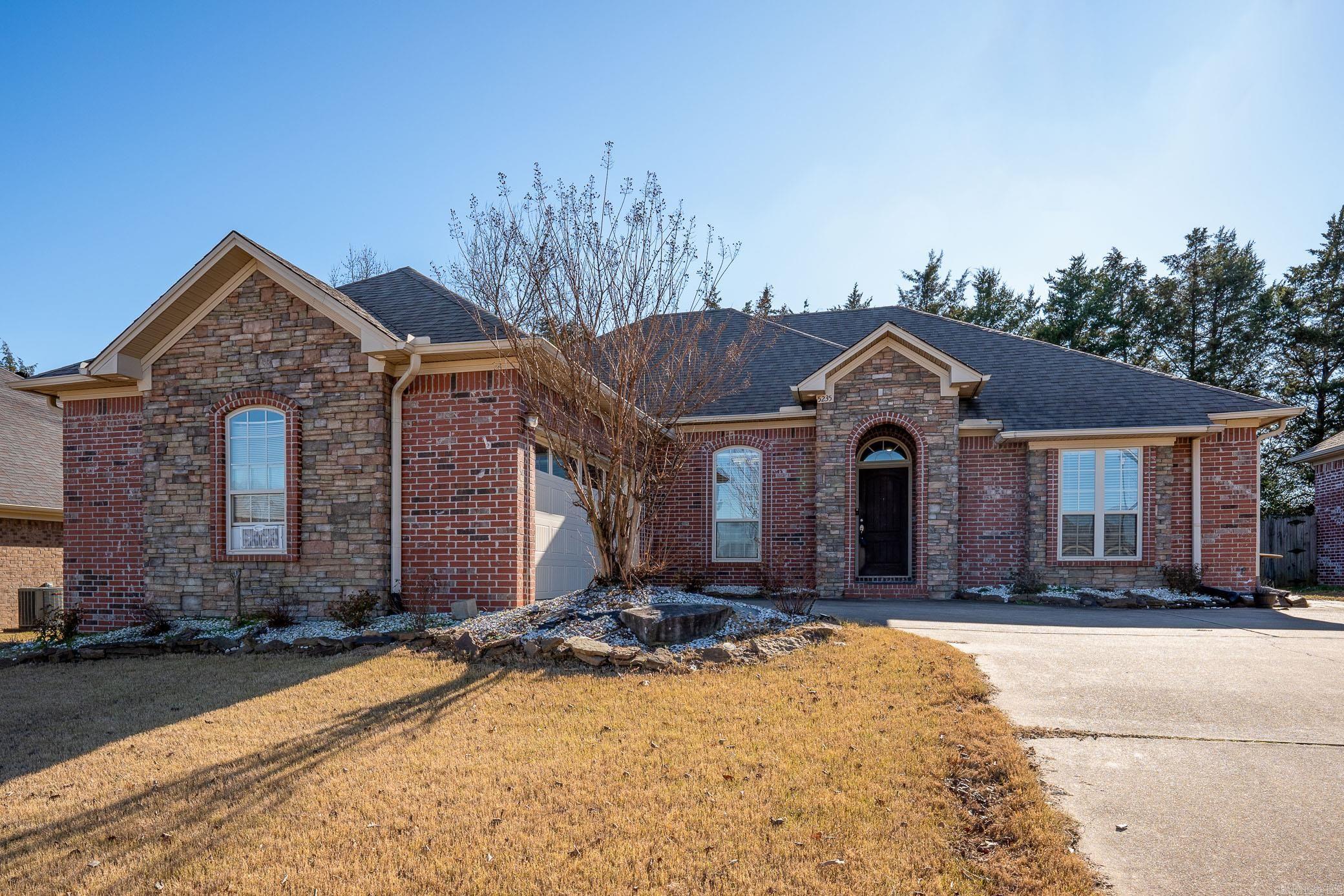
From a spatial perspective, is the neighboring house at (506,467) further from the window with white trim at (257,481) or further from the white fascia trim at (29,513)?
the white fascia trim at (29,513)

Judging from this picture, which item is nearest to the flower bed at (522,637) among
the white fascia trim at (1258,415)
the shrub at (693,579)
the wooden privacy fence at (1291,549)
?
the shrub at (693,579)

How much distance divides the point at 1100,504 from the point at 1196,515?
5.14ft

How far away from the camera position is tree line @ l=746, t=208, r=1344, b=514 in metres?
27.6

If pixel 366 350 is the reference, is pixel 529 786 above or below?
below

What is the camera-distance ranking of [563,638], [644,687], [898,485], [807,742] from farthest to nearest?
[898,485], [563,638], [644,687], [807,742]

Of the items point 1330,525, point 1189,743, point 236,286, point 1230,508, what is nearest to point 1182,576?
point 1230,508

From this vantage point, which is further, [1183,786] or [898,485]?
[898,485]

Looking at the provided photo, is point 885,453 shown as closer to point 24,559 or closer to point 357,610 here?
point 357,610

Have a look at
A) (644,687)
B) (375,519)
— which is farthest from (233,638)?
(644,687)

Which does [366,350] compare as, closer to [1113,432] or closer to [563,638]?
[563,638]

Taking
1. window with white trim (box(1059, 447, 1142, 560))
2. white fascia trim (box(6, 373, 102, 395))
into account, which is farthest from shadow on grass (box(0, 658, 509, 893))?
window with white trim (box(1059, 447, 1142, 560))

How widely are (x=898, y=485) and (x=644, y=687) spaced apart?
10245mm

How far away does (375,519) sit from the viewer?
360 inches

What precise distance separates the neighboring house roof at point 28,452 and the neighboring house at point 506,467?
429cm
